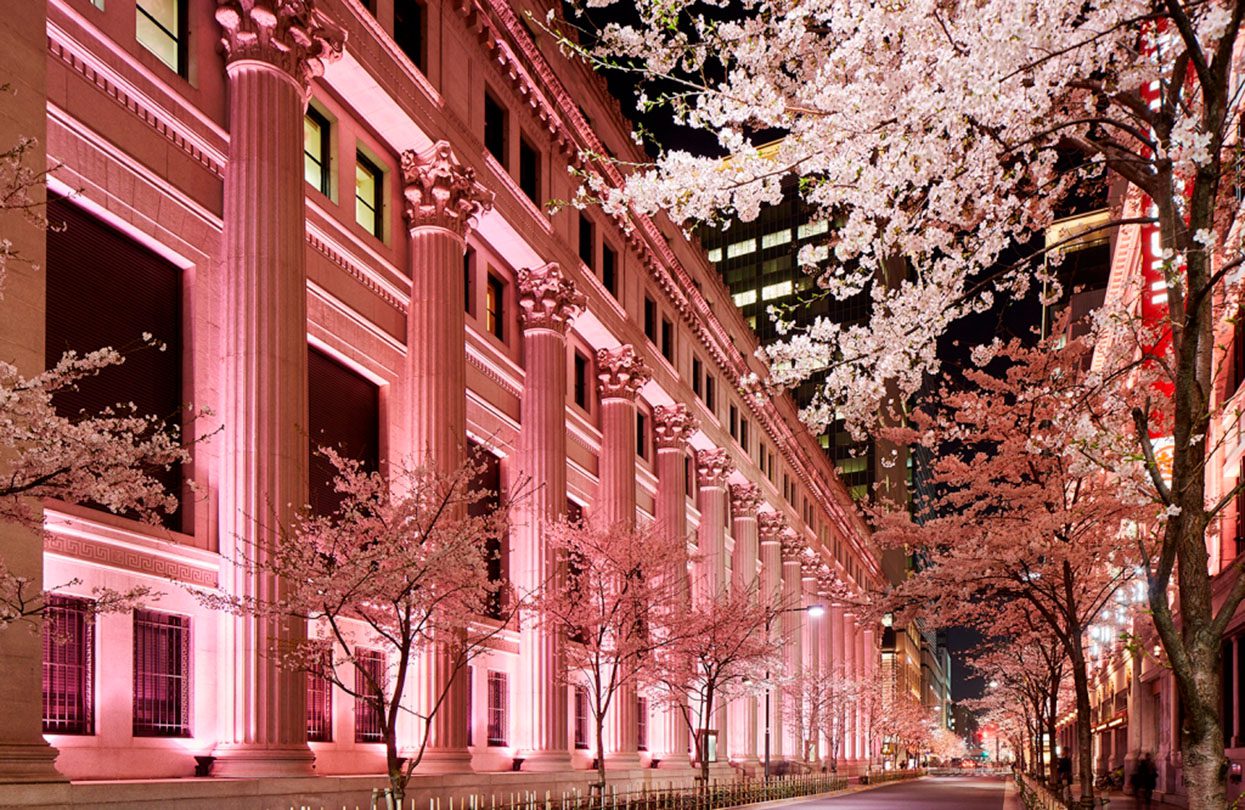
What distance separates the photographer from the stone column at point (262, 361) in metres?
20.6

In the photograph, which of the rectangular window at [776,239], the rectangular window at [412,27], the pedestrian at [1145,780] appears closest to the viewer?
the rectangular window at [412,27]

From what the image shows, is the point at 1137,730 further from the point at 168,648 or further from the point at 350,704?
the point at 168,648

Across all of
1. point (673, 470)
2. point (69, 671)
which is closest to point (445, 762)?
point (69, 671)

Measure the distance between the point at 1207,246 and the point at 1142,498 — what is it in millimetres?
3336

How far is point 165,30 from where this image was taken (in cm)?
2133

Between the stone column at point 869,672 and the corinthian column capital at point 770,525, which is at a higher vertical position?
the corinthian column capital at point 770,525

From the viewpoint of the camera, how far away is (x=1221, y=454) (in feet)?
134

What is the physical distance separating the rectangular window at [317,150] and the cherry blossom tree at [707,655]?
19.2m

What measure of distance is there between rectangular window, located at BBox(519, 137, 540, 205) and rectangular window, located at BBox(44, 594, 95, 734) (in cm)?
2232

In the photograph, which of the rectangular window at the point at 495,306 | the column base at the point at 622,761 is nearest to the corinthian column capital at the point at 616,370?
the rectangular window at the point at 495,306

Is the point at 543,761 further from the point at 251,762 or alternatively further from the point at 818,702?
the point at 818,702

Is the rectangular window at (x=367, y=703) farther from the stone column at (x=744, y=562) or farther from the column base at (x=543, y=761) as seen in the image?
the stone column at (x=744, y=562)

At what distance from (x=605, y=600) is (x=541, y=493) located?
4272mm

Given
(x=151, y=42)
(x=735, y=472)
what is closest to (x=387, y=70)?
(x=151, y=42)
